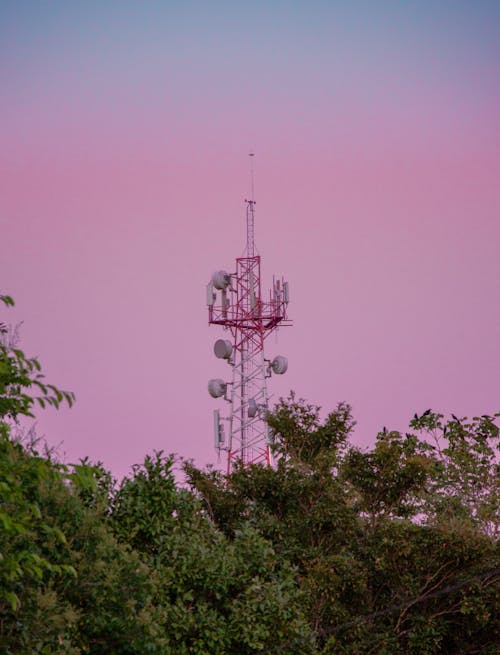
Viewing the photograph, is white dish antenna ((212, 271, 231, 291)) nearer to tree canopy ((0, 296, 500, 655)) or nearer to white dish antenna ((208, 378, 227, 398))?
white dish antenna ((208, 378, 227, 398))

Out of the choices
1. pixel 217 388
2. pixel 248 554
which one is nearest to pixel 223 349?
pixel 217 388

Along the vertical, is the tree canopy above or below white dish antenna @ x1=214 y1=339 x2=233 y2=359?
below

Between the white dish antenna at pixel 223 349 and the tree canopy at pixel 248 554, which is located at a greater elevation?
the white dish antenna at pixel 223 349

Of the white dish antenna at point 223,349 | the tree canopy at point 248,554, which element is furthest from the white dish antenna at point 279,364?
the tree canopy at point 248,554

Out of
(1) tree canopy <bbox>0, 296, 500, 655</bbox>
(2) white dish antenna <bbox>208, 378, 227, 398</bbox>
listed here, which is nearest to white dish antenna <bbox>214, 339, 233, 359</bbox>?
(2) white dish antenna <bbox>208, 378, 227, 398</bbox>

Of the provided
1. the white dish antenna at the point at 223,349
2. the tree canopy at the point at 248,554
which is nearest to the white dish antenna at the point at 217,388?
the white dish antenna at the point at 223,349

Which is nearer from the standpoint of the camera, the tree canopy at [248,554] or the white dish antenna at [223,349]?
the tree canopy at [248,554]

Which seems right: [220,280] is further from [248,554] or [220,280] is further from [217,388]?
[248,554]

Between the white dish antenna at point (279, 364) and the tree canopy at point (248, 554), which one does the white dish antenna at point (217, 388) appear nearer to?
the white dish antenna at point (279, 364)

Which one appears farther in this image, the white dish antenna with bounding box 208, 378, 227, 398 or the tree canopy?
the white dish antenna with bounding box 208, 378, 227, 398

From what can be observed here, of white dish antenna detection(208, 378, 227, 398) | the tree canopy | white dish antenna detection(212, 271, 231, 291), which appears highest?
white dish antenna detection(212, 271, 231, 291)

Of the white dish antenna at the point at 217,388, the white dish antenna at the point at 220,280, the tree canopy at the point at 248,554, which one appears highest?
the white dish antenna at the point at 220,280

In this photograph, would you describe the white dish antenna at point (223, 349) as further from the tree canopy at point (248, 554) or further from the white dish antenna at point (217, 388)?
the tree canopy at point (248, 554)

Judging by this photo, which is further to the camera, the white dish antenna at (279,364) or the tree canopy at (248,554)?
the white dish antenna at (279,364)
